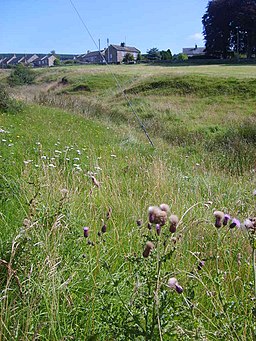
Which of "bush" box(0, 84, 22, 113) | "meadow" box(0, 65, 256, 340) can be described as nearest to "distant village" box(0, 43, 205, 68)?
"bush" box(0, 84, 22, 113)

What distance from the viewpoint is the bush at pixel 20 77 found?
3503 cm

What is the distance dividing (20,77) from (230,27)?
32.8 metres

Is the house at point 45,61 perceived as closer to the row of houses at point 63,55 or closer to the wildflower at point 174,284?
the row of houses at point 63,55

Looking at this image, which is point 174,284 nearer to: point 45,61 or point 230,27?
point 230,27

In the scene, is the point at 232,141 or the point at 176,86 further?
the point at 176,86

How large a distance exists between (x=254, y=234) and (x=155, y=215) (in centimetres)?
38

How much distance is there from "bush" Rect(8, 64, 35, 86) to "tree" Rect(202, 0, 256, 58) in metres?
29.4

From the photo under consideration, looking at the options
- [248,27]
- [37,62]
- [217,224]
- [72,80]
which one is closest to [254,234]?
[217,224]

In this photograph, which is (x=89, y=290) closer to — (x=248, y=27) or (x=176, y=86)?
(x=176, y=86)

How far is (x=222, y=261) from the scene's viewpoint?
2256 millimetres

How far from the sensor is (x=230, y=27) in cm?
5266

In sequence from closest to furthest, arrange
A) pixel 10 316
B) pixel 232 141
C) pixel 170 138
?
pixel 10 316, pixel 232 141, pixel 170 138

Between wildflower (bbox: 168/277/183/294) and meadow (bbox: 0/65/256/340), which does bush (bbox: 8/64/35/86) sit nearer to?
meadow (bbox: 0/65/256/340)

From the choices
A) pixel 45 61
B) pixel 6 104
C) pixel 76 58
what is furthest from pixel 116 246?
pixel 76 58
